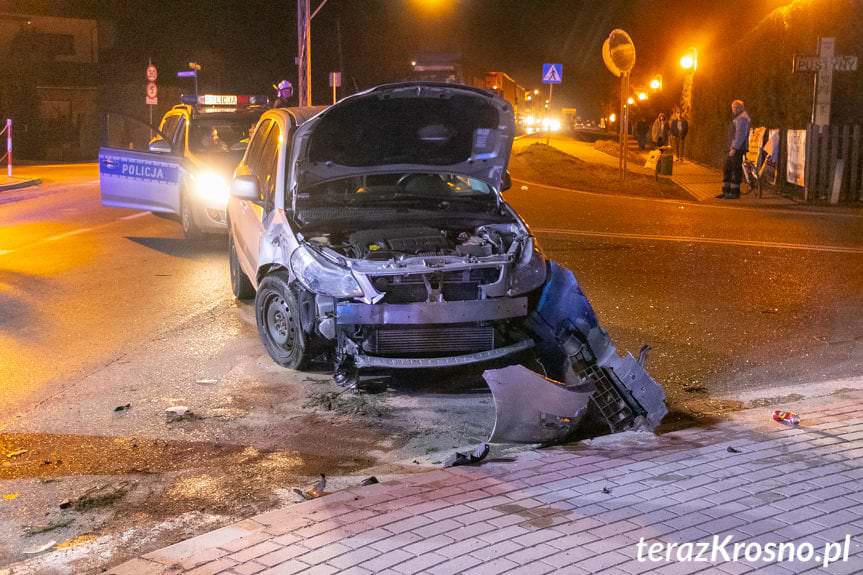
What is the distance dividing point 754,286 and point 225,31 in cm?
5720

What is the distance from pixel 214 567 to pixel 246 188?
445 centimetres

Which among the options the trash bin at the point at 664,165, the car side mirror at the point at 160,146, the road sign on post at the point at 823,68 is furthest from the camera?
the trash bin at the point at 664,165

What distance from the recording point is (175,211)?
45.1ft

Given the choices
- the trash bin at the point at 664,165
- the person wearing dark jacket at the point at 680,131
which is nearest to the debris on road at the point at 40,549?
the trash bin at the point at 664,165

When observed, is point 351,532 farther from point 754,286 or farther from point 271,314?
point 754,286

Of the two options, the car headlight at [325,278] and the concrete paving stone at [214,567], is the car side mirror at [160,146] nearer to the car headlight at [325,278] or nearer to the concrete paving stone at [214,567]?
the car headlight at [325,278]

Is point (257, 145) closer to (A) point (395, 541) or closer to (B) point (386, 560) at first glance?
(A) point (395, 541)

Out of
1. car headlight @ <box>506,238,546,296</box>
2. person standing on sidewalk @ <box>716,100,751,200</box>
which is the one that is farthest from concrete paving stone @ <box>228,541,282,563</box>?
person standing on sidewalk @ <box>716,100,751,200</box>

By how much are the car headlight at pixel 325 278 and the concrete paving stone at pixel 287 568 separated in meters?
2.76

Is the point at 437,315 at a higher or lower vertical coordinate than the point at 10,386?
higher

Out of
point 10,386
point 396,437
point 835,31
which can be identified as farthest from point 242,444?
point 835,31

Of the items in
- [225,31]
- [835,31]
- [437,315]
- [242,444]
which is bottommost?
[242,444]

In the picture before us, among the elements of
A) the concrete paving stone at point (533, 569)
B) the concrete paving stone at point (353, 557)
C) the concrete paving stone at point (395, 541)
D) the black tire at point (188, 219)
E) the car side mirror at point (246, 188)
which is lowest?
the concrete paving stone at point (353, 557)

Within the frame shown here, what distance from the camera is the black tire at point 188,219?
13383 mm
